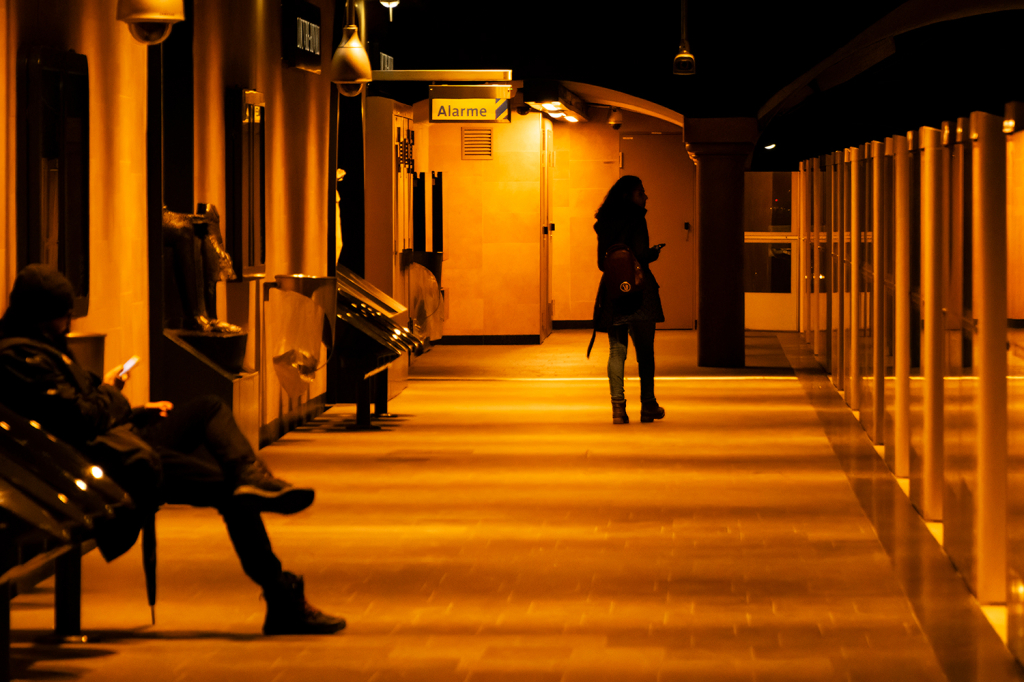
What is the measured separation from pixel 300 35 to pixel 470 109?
3.55 metres

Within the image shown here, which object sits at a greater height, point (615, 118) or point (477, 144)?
point (615, 118)

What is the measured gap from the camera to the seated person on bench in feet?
15.9

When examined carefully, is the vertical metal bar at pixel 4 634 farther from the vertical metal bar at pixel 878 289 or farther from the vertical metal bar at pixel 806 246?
the vertical metal bar at pixel 806 246

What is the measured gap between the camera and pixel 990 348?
539cm

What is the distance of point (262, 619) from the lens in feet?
17.8

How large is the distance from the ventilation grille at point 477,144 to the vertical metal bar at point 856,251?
928 centimetres

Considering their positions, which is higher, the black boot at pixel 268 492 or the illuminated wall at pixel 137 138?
the illuminated wall at pixel 137 138

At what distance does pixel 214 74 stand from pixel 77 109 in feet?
8.68

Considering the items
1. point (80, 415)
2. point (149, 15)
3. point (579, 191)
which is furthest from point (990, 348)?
point (579, 191)

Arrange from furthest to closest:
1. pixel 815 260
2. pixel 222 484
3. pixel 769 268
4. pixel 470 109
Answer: pixel 769 268 → pixel 815 260 → pixel 470 109 → pixel 222 484

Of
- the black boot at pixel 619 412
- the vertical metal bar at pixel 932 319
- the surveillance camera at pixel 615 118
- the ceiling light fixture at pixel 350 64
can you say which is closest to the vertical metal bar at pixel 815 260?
the surveillance camera at pixel 615 118

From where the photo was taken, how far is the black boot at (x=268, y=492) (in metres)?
5.25

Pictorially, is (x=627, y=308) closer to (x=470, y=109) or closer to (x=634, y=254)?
(x=634, y=254)

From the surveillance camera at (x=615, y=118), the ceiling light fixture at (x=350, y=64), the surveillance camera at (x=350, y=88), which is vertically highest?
the surveillance camera at (x=615, y=118)
